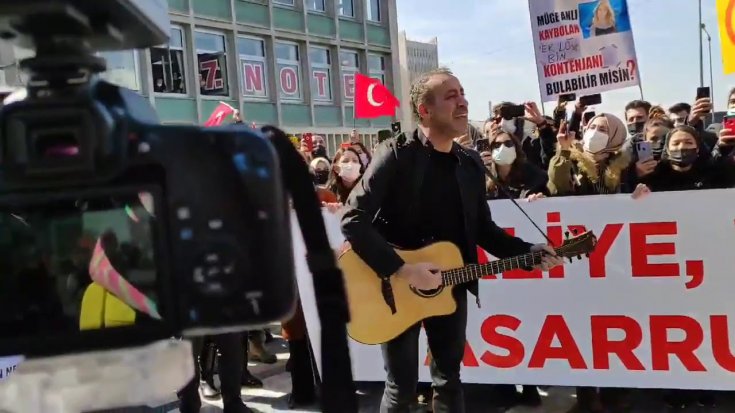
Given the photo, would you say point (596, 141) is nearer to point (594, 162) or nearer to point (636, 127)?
point (594, 162)

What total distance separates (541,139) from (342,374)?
13.8ft

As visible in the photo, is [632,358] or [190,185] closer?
[190,185]

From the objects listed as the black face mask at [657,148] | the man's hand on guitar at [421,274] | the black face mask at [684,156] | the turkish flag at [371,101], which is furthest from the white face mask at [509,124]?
the turkish flag at [371,101]

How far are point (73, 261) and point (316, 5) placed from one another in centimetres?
2440

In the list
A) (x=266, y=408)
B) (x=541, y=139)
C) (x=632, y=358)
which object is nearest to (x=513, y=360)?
(x=632, y=358)

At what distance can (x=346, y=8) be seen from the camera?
25.7m

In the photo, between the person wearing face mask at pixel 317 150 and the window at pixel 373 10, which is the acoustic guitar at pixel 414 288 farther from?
the window at pixel 373 10

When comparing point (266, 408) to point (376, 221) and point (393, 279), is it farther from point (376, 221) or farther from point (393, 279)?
point (376, 221)

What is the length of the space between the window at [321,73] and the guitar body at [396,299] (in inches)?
818

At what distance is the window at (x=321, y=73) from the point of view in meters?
23.7

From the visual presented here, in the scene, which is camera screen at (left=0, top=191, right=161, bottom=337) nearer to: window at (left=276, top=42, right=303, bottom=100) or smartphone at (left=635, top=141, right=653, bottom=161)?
smartphone at (left=635, top=141, right=653, bottom=161)

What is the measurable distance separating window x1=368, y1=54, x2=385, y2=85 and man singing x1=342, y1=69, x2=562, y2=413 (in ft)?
77.7

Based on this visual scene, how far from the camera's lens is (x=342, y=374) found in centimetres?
105

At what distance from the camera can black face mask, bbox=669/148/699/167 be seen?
12.5 feet
